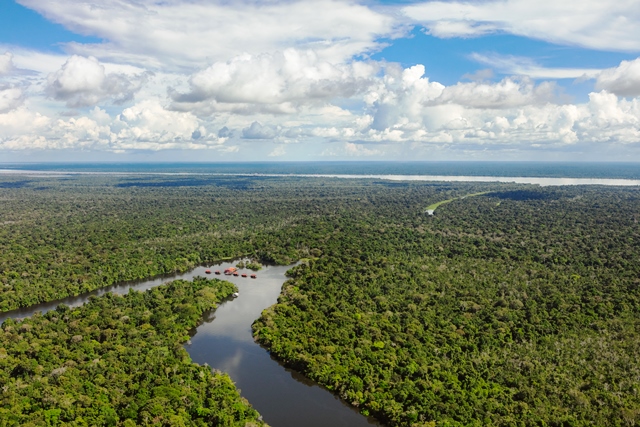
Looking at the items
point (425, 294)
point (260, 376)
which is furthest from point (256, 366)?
point (425, 294)

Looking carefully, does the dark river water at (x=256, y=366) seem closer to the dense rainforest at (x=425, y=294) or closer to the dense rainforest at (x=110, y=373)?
the dense rainforest at (x=425, y=294)

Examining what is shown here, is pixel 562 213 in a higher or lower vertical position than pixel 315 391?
higher

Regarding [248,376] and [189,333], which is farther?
[189,333]

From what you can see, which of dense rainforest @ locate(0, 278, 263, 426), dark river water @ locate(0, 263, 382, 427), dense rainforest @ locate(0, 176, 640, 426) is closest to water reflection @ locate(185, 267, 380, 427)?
dark river water @ locate(0, 263, 382, 427)

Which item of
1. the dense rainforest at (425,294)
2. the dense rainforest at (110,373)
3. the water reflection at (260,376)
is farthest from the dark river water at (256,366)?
the dense rainforest at (110,373)

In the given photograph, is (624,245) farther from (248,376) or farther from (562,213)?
(248,376)

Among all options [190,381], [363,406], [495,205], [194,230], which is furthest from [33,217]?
[495,205]
